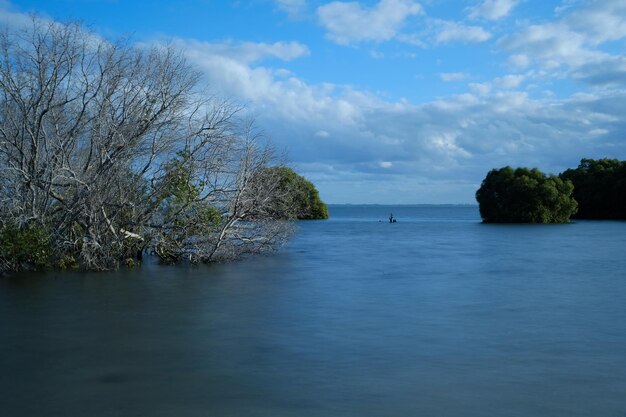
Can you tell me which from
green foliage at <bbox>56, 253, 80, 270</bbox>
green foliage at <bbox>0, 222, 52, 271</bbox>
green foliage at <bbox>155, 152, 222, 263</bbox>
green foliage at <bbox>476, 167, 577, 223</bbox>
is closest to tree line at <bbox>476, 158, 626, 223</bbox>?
green foliage at <bbox>476, 167, 577, 223</bbox>

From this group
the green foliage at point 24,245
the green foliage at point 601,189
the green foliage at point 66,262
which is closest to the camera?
the green foliage at point 24,245

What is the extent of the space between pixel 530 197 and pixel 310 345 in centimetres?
5900

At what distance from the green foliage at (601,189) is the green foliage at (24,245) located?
7440 centimetres

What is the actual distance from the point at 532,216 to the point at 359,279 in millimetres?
51190

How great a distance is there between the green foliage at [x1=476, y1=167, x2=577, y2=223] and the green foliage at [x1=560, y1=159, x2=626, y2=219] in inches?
657

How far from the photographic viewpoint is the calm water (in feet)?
22.2

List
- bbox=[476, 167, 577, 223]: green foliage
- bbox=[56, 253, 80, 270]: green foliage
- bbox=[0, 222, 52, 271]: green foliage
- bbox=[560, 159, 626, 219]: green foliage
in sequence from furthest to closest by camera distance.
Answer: bbox=[560, 159, 626, 219]: green foliage, bbox=[476, 167, 577, 223]: green foliage, bbox=[56, 253, 80, 270]: green foliage, bbox=[0, 222, 52, 271]: green foliage

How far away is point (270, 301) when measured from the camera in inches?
543

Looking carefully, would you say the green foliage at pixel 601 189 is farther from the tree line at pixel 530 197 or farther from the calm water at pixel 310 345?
the calm water at pixel 310 345

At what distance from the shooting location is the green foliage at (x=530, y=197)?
63688 millimetres

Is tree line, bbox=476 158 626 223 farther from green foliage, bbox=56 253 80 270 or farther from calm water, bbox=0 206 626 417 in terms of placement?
green foliage, bbox=56 253 80 270

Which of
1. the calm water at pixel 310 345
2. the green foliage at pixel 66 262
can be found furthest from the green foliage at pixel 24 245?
the calm water at pixel 310 345

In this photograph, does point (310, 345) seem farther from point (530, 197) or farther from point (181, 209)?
point (530, 197)

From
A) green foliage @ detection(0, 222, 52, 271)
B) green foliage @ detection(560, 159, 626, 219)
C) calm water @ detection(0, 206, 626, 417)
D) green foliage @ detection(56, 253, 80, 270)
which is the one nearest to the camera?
calm water @ detection(0, 206, 626, 417)
